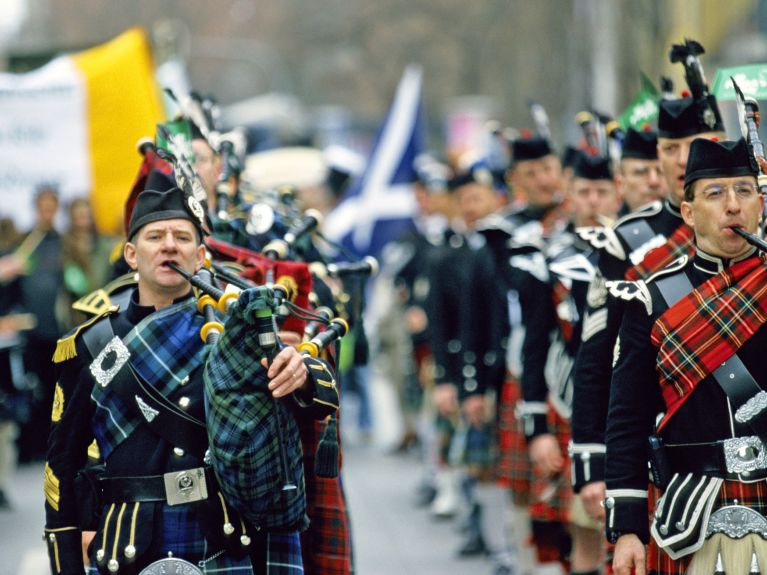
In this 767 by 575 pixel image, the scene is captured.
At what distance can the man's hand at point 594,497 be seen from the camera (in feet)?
21.4

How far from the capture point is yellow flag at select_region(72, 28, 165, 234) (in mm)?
13094

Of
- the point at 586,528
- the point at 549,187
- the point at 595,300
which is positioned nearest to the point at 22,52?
the point at 549,187

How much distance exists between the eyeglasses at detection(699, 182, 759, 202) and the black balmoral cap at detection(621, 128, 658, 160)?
180 centimetres

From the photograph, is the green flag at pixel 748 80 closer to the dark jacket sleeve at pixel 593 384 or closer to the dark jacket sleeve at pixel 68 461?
the dark jacket sleeve at pixel 593 384

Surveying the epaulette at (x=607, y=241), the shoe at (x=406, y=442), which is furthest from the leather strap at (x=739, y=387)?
the shoe at (x=406, y=442)

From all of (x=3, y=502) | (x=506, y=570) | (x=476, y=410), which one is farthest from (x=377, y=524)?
(x=3, y=502)

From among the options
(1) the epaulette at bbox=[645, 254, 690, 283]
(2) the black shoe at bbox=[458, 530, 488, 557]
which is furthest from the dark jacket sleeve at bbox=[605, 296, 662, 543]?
(2) the black shoe at bbox=[458, 530, 488, 557]

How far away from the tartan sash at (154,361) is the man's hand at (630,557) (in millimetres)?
1430

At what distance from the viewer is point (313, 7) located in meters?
51.4

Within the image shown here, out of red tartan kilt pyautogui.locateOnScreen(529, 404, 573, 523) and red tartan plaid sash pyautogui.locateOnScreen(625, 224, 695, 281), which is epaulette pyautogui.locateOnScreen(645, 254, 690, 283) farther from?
red tartan kilt pyautogui.locateOnScreen(529, 404, 573, 523)

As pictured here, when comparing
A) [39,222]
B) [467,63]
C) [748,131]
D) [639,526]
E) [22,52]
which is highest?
[467,63]

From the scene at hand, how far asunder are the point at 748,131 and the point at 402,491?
8490mm

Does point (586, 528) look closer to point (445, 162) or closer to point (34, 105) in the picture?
point (34, 105)

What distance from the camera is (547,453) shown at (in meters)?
8.11
